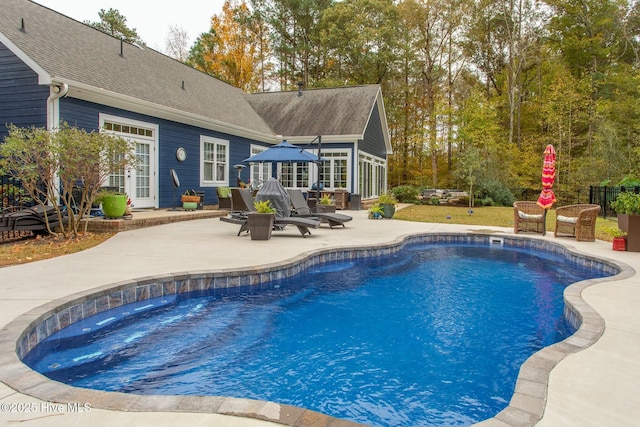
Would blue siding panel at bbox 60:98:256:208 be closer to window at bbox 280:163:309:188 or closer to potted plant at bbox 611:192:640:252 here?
window at bbox 280:163:309:188

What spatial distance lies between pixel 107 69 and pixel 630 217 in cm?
1234

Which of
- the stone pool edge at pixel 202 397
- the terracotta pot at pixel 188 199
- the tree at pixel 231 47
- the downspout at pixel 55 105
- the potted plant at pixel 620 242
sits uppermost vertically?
the tree at pixel 231 47

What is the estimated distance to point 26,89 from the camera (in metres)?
8.88

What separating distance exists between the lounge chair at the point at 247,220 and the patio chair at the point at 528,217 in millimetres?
4927

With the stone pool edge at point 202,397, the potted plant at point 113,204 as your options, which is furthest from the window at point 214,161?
the stone pool edge at point 202,397

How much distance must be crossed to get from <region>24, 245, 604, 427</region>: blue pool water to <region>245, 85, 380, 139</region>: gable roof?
12.2 m

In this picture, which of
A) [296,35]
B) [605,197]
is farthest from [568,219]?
[296,35]

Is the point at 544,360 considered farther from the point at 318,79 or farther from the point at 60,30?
the point at 318,79

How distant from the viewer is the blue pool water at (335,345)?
9.73 feet

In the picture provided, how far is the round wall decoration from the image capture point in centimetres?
1262

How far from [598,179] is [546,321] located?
17589 millimetres

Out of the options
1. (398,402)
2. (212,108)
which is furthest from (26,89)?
(398,402)

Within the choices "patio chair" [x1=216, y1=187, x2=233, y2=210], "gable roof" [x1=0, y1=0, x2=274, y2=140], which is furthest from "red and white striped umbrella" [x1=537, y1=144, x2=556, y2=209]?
"gable roof" [x1=0, y1=0, x2=274, y2=140]

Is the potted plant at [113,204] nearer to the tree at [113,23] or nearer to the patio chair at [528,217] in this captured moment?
the patio chair at [528,217]
